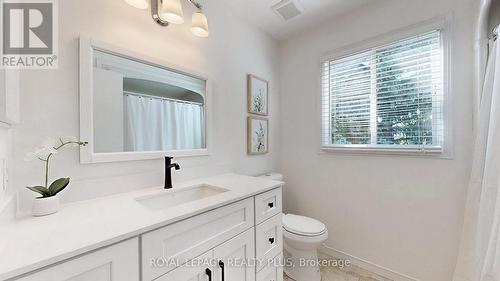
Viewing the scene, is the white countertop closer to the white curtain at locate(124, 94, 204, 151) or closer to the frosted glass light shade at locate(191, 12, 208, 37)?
the white curtain at locate(124, 94, 204, 151)

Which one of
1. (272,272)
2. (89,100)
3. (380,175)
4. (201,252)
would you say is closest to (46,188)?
(89,100)

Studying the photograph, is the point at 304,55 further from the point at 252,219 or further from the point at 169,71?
the point at 252,219

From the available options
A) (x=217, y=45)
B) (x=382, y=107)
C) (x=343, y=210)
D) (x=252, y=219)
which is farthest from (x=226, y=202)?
(x=382, y=107)

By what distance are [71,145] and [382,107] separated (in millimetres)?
2223

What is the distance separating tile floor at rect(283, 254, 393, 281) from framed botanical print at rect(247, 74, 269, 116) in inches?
62.4

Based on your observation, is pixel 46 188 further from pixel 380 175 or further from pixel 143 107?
pixel 380 175

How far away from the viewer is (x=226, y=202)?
0.99m

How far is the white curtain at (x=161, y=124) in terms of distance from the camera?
1.17 m

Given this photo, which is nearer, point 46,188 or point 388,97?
point 46,188

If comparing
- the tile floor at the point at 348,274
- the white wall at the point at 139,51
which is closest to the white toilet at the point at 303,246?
the tile floor at the point at 348,274

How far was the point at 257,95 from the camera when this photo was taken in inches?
80.7

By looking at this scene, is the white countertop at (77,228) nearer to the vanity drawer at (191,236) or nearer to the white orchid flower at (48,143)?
the vanity drawer at (191,236)

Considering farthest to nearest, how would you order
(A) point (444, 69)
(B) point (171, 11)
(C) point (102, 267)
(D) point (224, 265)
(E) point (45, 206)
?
(A) point (444, 69) → (B) point (171, 11) → (D) point (224, 265) → (E) point (45, 206) → (C) point (102, 267)

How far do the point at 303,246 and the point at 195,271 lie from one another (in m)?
1.02
